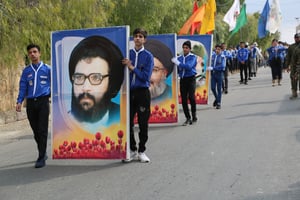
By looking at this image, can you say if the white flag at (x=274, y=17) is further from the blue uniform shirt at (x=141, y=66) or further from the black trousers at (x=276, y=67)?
the blue uniform shirt at (x=141, y=66)

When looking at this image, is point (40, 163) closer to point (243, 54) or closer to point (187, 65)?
point (187, 65)

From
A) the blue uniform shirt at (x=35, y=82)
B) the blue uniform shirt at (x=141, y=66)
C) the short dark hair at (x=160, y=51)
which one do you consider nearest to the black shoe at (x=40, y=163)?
the blue uniform shirt at (x=35, y=82)

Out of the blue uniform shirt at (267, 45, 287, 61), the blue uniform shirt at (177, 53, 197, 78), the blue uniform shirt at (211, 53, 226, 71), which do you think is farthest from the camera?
the blue uniform shirt at (267, 45, 287, 61)

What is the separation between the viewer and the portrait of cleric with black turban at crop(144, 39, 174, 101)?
10.6 m

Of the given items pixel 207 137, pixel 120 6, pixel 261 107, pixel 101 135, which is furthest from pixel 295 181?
pixel 120 6

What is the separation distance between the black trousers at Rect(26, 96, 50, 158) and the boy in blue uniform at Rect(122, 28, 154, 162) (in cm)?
122

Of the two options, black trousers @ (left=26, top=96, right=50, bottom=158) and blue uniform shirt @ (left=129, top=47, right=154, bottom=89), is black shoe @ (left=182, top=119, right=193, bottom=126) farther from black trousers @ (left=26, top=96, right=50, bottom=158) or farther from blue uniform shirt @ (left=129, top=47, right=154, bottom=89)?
black trousers @ (left=26, top=96, right=50, bottom=158)

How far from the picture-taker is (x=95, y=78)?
23.4ft

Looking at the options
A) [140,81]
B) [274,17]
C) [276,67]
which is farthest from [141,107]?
[274,17]

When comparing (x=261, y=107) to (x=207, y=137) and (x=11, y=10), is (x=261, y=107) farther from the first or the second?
(x=11, y=10)

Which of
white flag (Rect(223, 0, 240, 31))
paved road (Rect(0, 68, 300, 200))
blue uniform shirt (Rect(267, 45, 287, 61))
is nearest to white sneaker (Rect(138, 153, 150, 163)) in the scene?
paved road (Rect(0, 68, 300, 200))

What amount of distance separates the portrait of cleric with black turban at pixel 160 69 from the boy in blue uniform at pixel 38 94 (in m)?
3.65

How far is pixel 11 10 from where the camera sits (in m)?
12.3

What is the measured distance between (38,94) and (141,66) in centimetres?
152
